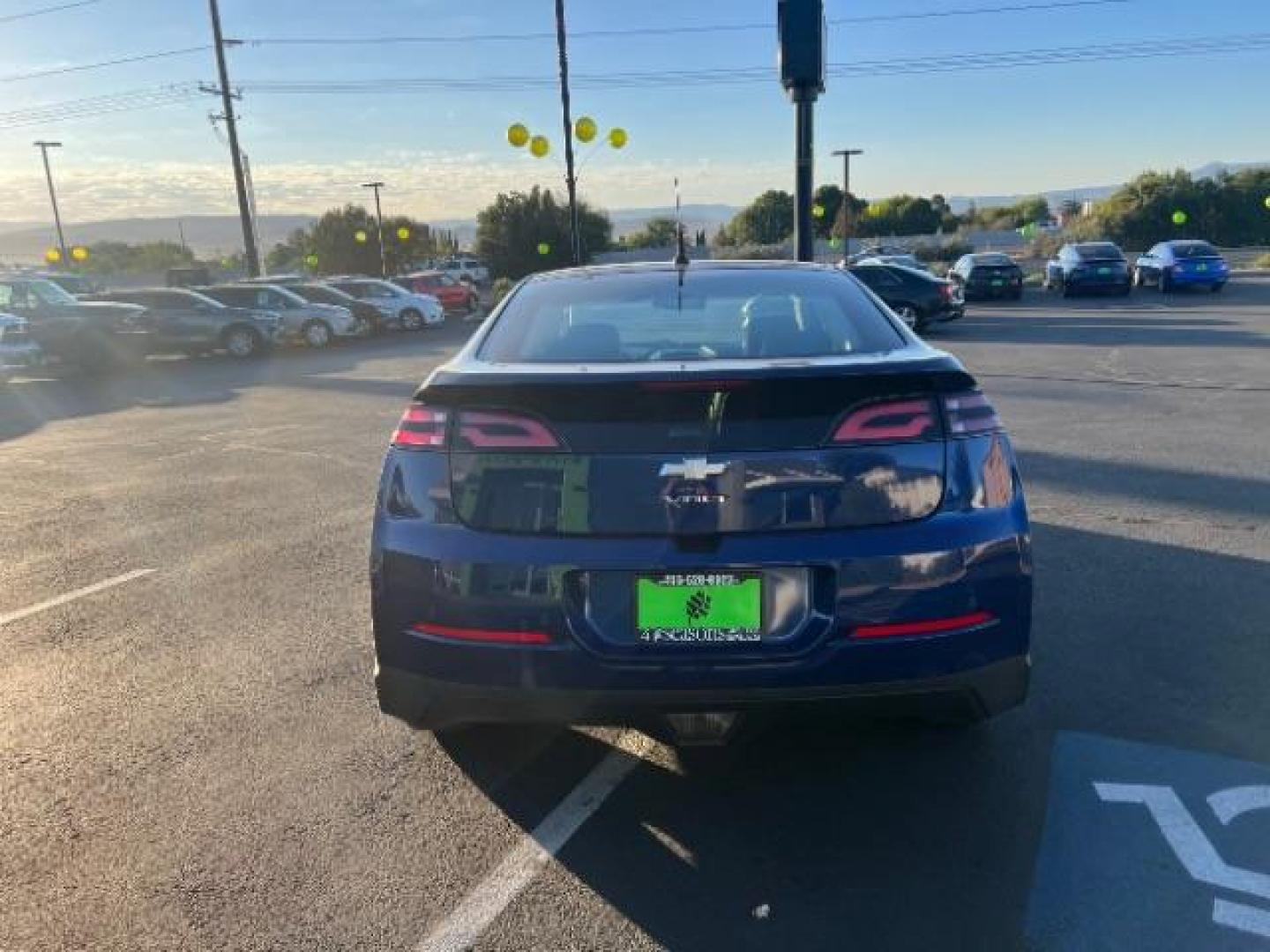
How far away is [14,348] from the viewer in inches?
653

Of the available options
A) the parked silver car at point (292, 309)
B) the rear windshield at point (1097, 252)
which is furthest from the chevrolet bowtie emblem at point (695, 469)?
the rear windshield at point (1097, 252)

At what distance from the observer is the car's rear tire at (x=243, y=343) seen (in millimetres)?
20875

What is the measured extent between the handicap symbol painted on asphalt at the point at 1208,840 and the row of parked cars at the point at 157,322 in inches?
718

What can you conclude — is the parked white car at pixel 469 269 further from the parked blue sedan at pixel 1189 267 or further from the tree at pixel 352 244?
the parked blue sedan at pixel 1189 267

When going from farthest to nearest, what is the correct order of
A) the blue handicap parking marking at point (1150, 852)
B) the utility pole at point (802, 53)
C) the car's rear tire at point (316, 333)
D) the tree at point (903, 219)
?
the tree at point (903, 219), the car's rear tire at point (316, 333), the utility pole at point (802, 53), the blue handicap parking marking at point (1150, 852)

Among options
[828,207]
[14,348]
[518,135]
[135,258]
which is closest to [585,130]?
[518,135]

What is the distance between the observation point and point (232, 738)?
3.56 m

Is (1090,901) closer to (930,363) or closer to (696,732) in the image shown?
(696,732)

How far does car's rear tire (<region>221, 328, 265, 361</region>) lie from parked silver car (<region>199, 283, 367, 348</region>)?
781mm

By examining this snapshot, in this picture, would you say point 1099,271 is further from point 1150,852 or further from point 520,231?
point 520,231

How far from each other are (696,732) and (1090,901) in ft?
3.59

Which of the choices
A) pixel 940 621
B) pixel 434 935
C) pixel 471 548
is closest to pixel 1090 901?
pixel 940 621

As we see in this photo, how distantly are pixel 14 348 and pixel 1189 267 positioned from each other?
27.8 m

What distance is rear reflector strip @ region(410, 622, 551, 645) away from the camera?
2.56 m
